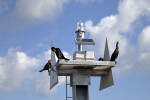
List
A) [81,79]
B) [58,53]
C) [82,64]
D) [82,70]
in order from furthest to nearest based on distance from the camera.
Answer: [82,70] < [81,79] < [58,53] < [82,64]

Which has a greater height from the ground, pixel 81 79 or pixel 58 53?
pixel 58 53

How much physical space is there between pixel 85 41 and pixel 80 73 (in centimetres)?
295

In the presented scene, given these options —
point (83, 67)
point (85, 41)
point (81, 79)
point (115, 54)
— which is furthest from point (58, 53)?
point (115, 54)

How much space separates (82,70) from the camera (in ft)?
94.9

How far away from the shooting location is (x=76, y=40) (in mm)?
29125

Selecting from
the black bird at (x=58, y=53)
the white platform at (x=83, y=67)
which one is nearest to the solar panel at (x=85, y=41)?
the black bird at (x=58, y=53)

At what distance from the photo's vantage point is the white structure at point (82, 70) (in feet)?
91.6

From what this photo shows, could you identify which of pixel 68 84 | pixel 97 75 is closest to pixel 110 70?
pixel 97 75

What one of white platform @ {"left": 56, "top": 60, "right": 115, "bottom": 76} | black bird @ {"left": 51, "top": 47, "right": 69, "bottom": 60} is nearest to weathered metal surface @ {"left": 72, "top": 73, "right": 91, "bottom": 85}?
white platform @ {"left": 56, "top": 60, "right": 115, "bottom": 76}

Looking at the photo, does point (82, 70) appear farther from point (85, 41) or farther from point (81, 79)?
point (85, 41)

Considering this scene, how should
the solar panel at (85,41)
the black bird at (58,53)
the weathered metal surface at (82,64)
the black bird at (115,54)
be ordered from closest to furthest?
the weathered metal surface at (82,64) → the black bird at (58,53) → the black bird at (115,54) → the solar panel at (85,41)

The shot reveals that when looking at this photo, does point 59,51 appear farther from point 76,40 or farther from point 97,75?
point 97,75

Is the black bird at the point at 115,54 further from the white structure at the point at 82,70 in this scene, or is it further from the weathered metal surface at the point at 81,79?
the weathered metal surface at the point at 81,79

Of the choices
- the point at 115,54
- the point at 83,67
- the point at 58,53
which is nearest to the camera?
the point at 58,53
